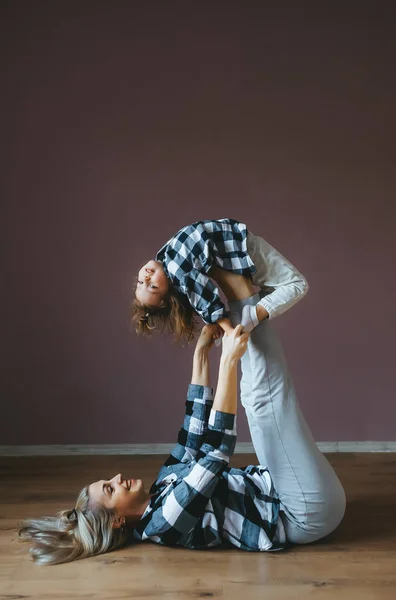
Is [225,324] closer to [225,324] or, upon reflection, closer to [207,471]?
[225,324]

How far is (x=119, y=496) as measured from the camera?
2189mm

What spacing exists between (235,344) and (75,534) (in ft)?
2.72

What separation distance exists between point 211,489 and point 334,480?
45cm

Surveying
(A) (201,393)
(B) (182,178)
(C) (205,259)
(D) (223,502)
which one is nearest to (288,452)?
(D) (223,502)

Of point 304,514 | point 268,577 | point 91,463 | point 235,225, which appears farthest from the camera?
point 91,463

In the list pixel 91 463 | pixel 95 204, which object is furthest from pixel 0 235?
pixel 91 463

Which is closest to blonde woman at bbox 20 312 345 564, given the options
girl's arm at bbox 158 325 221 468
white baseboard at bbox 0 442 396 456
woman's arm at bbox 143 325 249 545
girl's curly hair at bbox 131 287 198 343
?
woman's arm at bbox 143 325 249 545

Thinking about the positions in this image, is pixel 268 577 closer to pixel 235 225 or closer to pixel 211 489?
pixel 211 489

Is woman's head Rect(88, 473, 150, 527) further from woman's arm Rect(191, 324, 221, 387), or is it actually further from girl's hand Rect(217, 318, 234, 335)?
girl's hand Rect(217, 318, 234, 335)

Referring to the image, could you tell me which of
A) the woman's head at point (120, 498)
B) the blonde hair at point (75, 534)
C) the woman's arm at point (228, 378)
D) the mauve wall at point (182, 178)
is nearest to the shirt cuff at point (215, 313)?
the woman's arm at point (228, 378)

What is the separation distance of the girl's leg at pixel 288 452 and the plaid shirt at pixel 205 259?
21cm

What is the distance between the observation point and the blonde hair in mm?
2180

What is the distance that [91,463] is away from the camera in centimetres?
347

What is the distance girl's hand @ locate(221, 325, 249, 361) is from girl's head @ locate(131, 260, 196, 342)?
0.83 feet
